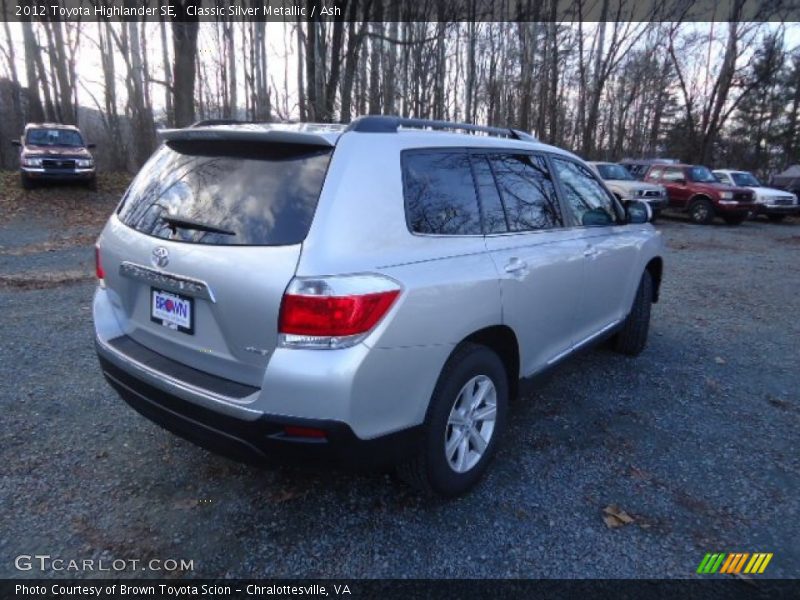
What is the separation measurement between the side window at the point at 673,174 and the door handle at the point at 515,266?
1768 cm

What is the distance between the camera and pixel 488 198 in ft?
9.66

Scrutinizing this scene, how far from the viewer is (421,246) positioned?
7.84ft

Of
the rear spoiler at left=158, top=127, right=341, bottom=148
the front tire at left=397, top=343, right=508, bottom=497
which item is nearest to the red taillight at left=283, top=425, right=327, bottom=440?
the front tire at left=397, top=343, right=508, bottom=497

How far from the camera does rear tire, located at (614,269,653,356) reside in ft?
15.7

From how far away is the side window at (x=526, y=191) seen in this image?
310 cm

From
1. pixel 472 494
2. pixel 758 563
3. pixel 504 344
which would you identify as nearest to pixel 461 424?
pixel 472 494

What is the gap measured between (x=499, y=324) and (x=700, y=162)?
33747 millimetres

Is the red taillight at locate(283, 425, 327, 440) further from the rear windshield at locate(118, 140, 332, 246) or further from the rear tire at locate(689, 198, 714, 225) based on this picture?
the rear tire at locate(689, 198, 714, 225)

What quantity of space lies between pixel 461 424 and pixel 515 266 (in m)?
0.90

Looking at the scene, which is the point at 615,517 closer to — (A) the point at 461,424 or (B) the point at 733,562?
(B) the point at 733,562

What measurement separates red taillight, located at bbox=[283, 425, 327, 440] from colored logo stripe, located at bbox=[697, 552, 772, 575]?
1.80 m

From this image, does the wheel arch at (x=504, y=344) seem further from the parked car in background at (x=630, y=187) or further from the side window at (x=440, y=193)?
the parked car in background at (x=630, y=187)

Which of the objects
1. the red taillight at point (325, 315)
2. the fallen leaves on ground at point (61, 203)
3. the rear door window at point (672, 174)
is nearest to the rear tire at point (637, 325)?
the red taillight at point (325, 315)
